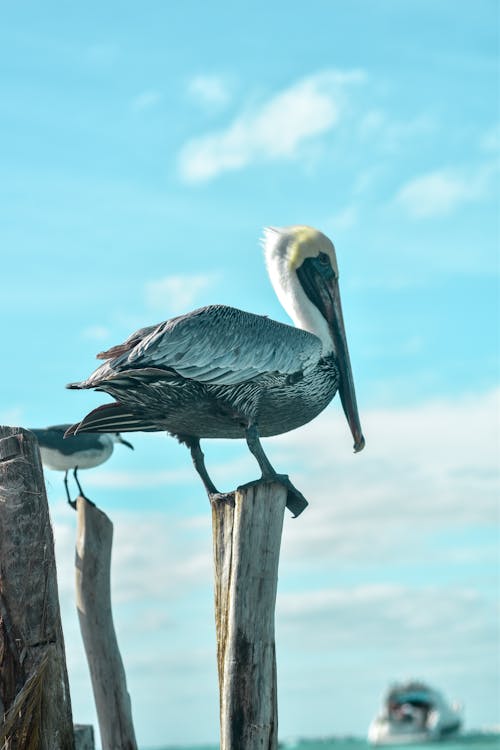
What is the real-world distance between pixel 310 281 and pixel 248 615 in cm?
279

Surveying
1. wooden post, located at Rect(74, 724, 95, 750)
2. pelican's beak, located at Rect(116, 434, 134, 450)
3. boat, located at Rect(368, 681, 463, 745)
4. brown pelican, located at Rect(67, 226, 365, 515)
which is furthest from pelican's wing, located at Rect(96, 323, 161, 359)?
boat, located at Rect(368, 681, 463, 745)

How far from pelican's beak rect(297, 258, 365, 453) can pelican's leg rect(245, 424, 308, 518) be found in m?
1.01

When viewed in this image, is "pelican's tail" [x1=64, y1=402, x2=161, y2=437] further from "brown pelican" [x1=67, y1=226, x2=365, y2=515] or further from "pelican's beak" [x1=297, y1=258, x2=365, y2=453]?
"pelican's beak" [x1=297, y1=258, x2=365, y2=453]

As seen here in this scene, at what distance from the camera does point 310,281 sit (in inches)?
336

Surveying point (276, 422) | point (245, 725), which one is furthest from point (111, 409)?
point (245, 725)

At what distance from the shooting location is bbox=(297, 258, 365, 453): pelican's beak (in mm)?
8375

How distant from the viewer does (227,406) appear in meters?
7.56

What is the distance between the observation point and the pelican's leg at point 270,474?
7219mm

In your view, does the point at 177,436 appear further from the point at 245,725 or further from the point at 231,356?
the point at 245,725

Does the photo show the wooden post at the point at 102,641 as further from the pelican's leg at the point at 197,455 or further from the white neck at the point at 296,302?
the white neck at the point at 296,302

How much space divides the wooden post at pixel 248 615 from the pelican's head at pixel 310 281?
1776 millimetres

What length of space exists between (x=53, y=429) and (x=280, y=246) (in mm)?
4112

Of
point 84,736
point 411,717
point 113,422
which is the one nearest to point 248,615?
point 113,422

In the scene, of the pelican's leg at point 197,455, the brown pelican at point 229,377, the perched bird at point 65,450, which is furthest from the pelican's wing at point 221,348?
the perched bird at point 65,450
